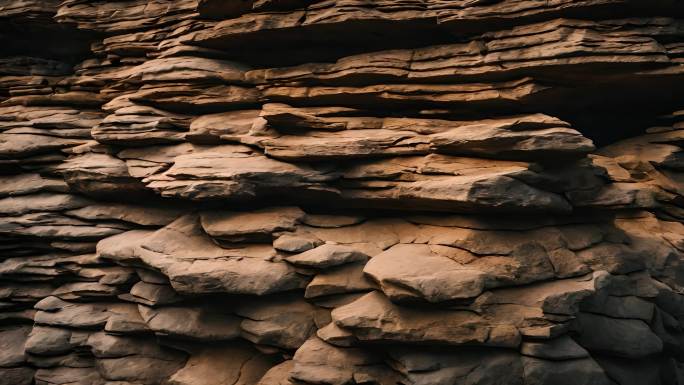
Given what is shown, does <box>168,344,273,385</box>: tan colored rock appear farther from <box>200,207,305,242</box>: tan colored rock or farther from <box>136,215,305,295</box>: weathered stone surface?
<box>200,207,305,242</box>: tan colored rock

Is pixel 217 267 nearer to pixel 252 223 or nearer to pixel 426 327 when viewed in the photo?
pixel 252 223

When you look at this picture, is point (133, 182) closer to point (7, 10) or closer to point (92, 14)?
point (92, 14)

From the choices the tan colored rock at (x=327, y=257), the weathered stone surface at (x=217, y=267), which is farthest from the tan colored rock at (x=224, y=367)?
the tan colored rock at (x=327, y=257)

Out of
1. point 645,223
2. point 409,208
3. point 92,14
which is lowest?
point 645,223

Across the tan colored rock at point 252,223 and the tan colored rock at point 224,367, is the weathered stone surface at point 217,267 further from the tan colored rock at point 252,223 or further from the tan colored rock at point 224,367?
the tan colored rock at point 224,367

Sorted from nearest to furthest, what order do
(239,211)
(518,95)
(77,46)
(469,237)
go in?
(469,237)
(518,95)
(239,211)
(77,46)

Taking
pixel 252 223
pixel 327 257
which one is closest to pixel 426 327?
pixel 327 257

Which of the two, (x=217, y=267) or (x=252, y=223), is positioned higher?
(x=252, y=223)

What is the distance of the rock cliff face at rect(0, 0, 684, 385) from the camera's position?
8.13m

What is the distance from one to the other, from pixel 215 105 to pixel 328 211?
4603mm

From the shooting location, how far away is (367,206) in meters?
10.1

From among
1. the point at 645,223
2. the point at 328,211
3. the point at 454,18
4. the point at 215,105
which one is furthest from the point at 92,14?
the point at 645,223

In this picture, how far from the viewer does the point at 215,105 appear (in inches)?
469

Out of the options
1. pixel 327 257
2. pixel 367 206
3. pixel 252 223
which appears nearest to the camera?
pixel 327 257
